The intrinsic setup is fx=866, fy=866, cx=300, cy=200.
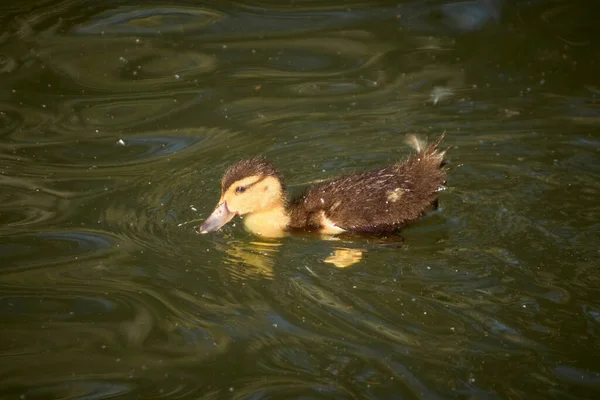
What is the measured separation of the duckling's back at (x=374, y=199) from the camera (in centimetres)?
540

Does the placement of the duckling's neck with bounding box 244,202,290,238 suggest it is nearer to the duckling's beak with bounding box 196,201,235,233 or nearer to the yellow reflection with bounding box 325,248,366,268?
the duckling's beak with bounding box 196,201,235,233

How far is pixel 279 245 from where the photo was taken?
541 centimetres

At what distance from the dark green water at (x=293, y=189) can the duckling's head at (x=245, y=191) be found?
0.49ft

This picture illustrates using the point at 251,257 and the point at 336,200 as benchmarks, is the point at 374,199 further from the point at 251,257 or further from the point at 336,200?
the point at 251,257

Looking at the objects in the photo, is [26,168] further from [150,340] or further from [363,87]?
[363,87]

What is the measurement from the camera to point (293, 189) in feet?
20.1

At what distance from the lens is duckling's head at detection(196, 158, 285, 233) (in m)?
5.45

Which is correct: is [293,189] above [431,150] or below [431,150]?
below

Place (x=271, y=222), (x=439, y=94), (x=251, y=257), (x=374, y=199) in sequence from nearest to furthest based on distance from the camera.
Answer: (x=251, y=257) → (x=374, y=199) → (x=271, y=222) → (x=439, y=94)

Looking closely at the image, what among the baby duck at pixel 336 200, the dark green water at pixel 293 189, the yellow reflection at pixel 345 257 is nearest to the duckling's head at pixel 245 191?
the baby duck at pixel 336 200

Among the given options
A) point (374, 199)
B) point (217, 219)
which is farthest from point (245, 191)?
point (374, 199)

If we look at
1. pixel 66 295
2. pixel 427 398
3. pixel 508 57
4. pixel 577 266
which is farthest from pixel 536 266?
pixel 508 57

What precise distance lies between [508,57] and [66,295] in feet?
15.2

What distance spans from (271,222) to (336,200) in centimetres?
46
